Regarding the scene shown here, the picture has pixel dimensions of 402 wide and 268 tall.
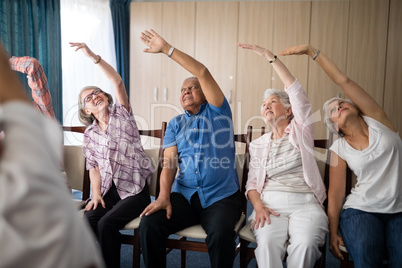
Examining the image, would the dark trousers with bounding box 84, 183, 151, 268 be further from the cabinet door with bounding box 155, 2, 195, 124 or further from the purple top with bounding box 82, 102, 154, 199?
the cabinet door with bounding box 155, 2, 195, 124

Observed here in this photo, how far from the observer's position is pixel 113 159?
219cm

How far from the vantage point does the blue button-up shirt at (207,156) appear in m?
2.06

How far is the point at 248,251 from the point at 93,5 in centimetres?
355

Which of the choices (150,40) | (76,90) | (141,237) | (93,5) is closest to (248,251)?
(141,237)

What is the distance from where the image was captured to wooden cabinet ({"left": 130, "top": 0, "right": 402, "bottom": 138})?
161 inches

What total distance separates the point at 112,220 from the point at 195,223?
1.47ft

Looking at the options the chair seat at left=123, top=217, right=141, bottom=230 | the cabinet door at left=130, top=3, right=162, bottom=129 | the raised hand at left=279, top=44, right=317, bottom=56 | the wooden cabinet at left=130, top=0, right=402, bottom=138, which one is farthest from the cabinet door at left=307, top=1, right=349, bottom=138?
the chair seat at left=123, top=217, right=141, bottom=230

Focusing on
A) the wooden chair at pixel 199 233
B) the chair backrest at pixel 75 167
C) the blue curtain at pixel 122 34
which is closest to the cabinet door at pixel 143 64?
the blue curtain at pixel 122 34

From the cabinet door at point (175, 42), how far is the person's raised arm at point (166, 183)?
2336 millimetres

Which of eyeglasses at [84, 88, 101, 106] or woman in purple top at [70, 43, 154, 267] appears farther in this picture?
eyeglasses at [84, 88, 101, 106]

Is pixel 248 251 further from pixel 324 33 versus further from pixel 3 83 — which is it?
pixel 324 33

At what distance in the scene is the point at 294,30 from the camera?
13.8 feet

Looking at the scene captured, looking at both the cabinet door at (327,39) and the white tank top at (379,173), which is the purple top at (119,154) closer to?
the white tank top at (379,173)

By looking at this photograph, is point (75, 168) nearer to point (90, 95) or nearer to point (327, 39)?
point (90, 95)
